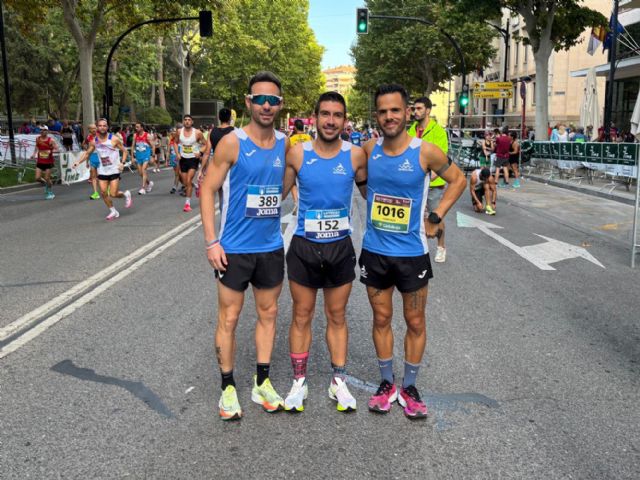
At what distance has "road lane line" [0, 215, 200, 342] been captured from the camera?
17.3ft

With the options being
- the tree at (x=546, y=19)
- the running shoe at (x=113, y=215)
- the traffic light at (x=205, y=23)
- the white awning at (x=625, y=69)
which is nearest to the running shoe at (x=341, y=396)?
the running shoe at (x=113, y=215)

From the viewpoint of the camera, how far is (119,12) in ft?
87.0

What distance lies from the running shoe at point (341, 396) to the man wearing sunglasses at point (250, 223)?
33 cm

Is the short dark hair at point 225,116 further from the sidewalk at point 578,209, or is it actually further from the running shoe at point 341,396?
the running shoe at point 341,396

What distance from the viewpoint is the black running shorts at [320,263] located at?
143 inches

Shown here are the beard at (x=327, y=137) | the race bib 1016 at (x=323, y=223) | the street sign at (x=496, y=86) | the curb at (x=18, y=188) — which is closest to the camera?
the beard at (x=327, y=137)

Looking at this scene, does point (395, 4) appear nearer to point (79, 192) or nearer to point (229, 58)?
point (229, 58)

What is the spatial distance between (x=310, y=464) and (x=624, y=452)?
1617 millimetres

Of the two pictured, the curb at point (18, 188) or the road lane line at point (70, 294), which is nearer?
the road lane line at point (70, 294)

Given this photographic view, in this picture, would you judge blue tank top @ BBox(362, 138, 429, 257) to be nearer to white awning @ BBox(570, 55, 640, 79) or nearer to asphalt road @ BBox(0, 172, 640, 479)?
asphalt road @ BBox(0, 172, 640, 479)

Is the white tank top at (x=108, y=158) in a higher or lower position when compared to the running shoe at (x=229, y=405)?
higher

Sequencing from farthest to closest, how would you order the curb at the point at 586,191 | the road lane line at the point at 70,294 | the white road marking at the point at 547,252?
the curb at the point at 586,191
the white road marking at the point at 547,252
the road lane line at the point at 70,294

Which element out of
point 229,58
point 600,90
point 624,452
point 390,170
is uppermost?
point 229,58

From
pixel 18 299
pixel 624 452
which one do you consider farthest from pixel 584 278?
pixel 18 299
